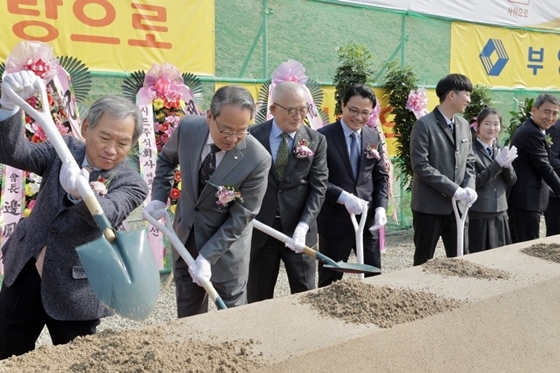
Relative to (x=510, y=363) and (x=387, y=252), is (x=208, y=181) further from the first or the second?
(x=387, y=252)

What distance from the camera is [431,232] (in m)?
3.75

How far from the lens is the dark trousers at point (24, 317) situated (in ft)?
6.31

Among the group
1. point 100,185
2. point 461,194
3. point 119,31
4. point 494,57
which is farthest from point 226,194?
point 494,57

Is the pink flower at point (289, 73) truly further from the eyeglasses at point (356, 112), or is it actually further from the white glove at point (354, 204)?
the white glove at point (354, 204)

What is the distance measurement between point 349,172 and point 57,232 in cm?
198

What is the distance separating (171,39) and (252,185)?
237cm

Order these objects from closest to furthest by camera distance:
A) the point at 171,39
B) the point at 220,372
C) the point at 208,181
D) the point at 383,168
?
the point at 220,372
the point at 208,181
the point at 383,168
the point at 171,39

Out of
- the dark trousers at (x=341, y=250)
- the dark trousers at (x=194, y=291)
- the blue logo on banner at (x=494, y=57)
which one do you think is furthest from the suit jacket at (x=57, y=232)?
the blue logo on banner at (x=494, y=57)

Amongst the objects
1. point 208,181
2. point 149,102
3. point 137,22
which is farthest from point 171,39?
point 208,181

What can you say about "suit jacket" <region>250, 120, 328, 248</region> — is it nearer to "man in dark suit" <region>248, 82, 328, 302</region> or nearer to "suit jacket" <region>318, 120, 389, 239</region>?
"man in dark suit" <region>248, 82, 328, 302</region>

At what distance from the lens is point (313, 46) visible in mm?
5547

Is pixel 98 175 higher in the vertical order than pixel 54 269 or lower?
higher

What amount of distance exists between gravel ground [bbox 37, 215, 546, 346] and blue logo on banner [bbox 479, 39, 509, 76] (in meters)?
2.11

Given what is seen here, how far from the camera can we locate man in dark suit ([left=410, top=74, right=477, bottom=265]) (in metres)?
3.69
